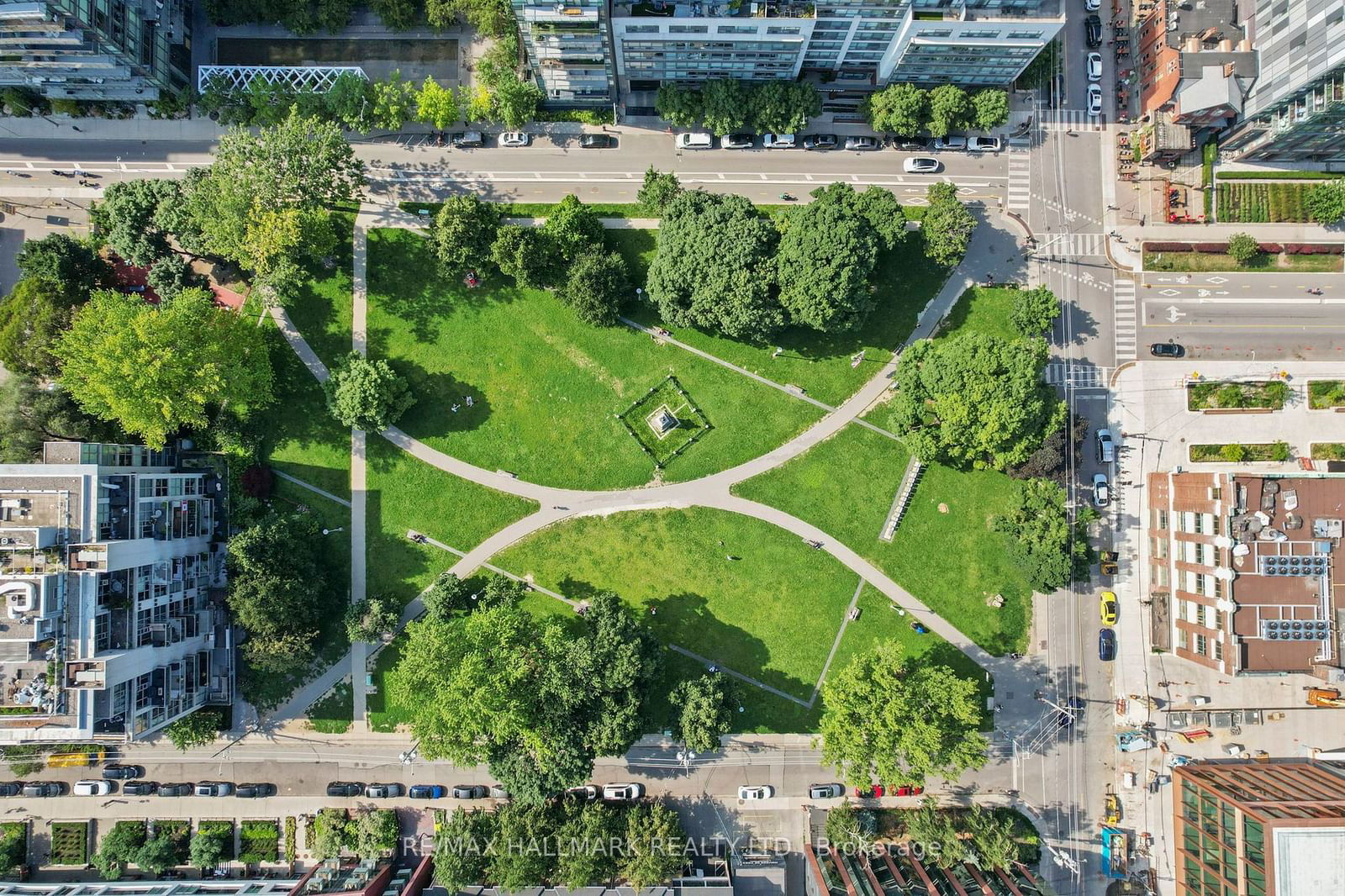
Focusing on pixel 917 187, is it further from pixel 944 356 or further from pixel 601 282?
pixel 601 282

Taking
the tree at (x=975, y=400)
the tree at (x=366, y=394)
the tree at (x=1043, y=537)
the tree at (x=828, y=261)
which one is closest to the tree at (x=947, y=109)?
the tree at (x=828, y=261)

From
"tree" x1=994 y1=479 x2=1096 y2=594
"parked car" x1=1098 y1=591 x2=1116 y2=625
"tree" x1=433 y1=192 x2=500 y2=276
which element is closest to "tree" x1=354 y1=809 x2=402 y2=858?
"tree" x1=433 y1=192 x2=500 y2=276

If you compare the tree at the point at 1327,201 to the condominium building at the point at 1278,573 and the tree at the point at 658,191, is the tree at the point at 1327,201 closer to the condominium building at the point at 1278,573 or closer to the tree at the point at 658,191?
the condominium building at the point at 1278,573

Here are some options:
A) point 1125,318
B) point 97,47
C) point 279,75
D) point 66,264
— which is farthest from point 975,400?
point 66,264

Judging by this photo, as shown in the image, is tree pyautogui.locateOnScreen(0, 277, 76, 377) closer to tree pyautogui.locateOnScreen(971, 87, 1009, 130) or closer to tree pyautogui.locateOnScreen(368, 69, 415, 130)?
tree pyautogui.locateOnScreen(368, 69, 415, 130)

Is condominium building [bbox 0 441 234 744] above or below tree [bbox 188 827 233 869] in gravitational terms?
above

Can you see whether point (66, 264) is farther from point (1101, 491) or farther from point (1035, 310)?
point (1101, 491)

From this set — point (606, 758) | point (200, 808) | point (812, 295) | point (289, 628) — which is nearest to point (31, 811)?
point (200, 808)

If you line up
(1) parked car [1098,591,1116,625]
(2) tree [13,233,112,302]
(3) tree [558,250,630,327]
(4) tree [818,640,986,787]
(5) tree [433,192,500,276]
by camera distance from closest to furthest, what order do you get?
(4) tree [818,640,986,787]
(5) tree [433,192,500,276]
(3) tree [558,250,630,327]
(2) tree [13,233,112,302]
(1) parked car [1098,591,1116,625]
